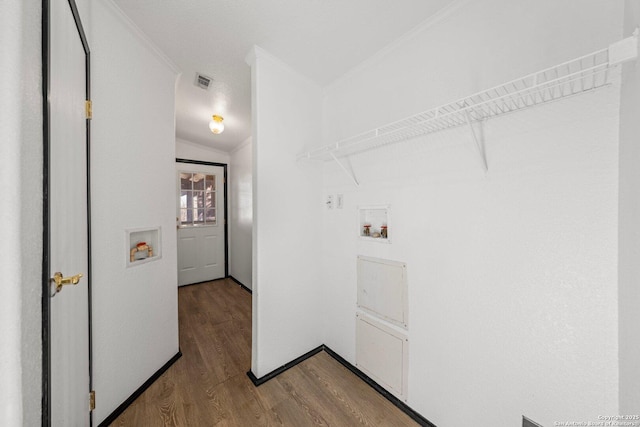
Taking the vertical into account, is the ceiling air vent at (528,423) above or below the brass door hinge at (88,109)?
below

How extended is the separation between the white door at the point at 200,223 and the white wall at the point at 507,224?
3.51 metres

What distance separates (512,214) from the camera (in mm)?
1069

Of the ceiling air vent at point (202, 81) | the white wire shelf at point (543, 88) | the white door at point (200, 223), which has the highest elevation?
the ceiling air vent at point (202, 81)

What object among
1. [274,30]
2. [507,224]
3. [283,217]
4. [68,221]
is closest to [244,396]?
[283,217]

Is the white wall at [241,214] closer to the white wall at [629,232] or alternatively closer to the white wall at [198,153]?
the white wall at [198,153]

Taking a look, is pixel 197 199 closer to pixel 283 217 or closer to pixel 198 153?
pixel 198 153

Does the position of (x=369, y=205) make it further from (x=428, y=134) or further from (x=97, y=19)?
(x=97, y=19)

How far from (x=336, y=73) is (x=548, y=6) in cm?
135

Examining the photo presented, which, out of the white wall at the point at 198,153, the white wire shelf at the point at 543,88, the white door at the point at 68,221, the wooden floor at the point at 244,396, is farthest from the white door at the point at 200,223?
the white wire shelf at the point at 543,88

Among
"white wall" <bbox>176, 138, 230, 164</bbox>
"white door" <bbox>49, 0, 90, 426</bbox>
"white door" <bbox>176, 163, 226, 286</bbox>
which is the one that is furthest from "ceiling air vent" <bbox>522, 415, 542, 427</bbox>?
"white wall" <bbox>176, 138, 230, 164</bbox>

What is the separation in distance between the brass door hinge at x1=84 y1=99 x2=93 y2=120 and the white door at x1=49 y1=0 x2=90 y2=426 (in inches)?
1.2

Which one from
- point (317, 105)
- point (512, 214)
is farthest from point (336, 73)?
point (512, 214)

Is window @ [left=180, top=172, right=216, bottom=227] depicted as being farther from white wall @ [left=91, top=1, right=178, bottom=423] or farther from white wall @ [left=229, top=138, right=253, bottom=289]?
white wall @ [left=91, top=1, right=178, bottom=423]

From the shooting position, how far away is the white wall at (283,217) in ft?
5.71
